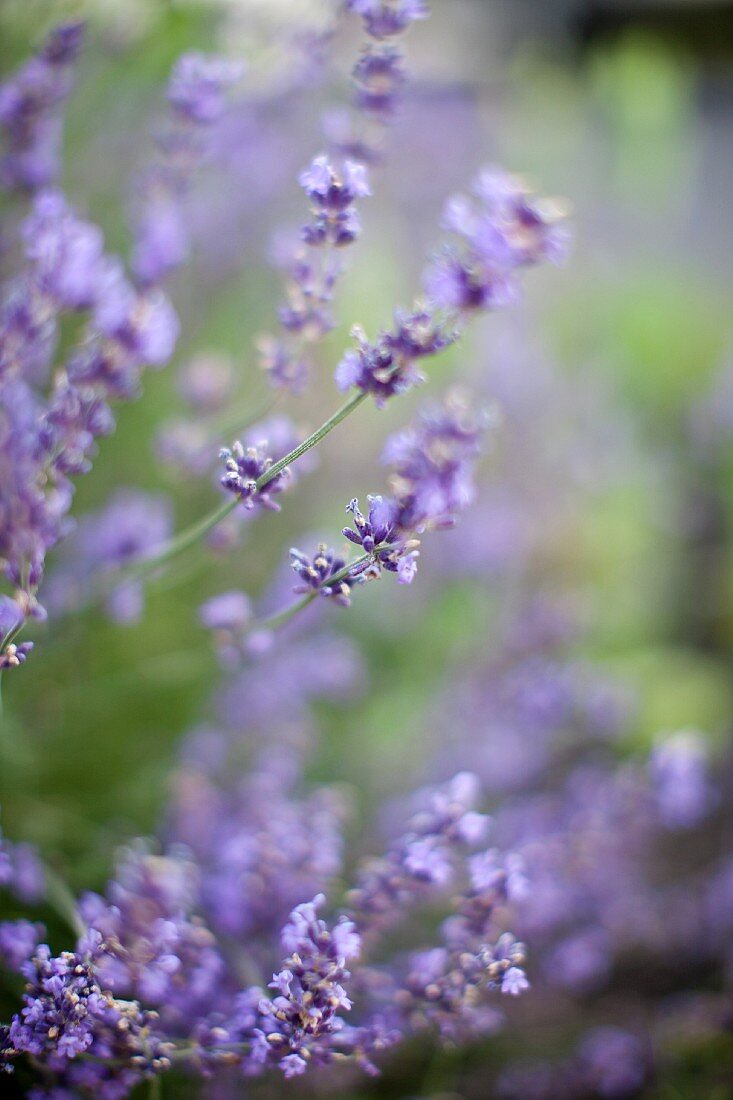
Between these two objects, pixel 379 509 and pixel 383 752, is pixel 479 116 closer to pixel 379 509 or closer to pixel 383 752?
pixel 383 752

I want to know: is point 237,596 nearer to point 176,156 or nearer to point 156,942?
point 156,942

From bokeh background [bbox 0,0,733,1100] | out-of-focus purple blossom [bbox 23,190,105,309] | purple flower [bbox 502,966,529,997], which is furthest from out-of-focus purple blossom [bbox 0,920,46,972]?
out-of-focus purple blossom [bbox 23,190,105,309]

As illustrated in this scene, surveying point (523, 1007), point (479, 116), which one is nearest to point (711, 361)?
point (479, 116)

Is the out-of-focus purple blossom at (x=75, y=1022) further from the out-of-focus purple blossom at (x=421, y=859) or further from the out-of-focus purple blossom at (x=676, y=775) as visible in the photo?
the out-of-focus purple blossom at (x=676, y=775)

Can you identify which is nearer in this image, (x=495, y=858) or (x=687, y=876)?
(x=495, y=858)

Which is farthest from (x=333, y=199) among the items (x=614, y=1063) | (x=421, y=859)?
(x=614, y=1063)

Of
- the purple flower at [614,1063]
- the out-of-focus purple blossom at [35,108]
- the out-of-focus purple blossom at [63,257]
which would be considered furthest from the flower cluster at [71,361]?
the purple flower at [614,1063]

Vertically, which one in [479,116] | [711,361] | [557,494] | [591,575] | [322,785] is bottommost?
[322,785]
